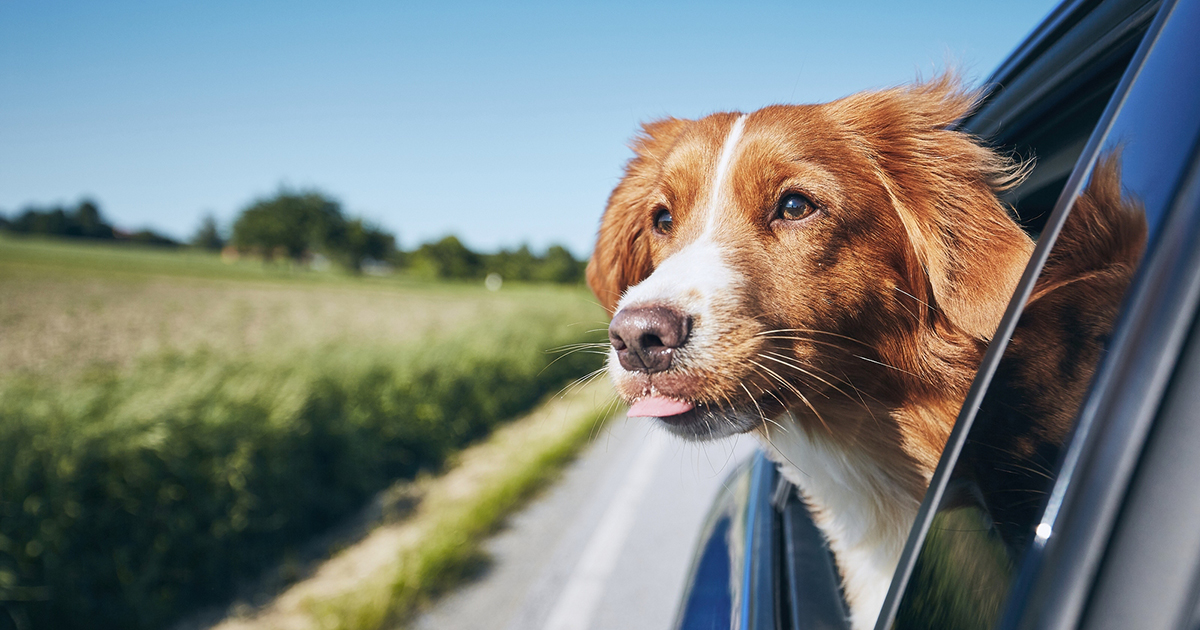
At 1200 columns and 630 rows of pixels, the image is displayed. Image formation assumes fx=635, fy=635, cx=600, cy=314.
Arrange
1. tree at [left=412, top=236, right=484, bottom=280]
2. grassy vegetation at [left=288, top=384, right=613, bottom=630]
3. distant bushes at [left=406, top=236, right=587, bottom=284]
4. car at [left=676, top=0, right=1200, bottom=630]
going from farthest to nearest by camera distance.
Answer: tree at [left=412, top=236, right=484, bottom=280], distant bushes at [left=406, top=236, right=587, bottom=284], grassy vegetation at [left=288, top=384, right=613, bottom=630], car at [left=676, top=0, right=1200, bottom=630]

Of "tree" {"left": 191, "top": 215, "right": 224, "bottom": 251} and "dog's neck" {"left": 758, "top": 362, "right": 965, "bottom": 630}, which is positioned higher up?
"dog's neck" {"left": 758, "top": 362, "right": 965, "bottom": 630}

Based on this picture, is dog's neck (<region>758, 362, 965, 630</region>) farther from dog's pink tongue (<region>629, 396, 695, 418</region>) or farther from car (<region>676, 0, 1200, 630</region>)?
car (<region>676, 0, 1200, 630</region>)

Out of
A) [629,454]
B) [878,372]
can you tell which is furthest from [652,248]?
[629,454]

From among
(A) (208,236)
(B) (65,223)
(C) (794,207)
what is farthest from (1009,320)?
(A) (208,236)

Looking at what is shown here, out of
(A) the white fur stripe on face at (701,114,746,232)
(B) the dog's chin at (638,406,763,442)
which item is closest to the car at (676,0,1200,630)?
(B) the dog's chin at (638,406,763,442)

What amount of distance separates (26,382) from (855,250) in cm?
602

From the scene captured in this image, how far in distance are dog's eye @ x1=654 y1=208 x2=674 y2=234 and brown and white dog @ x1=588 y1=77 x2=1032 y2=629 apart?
11.0 inches

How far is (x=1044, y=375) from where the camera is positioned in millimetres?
825

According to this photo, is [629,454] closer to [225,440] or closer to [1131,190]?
[225,440]

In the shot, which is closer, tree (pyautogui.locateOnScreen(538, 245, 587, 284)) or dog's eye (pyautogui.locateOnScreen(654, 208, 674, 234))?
dog's eye (pyautogui.locateOnScreen(654, 208, 674, 234))

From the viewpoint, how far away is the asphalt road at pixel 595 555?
14.7 feet

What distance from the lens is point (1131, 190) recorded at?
0.72 m

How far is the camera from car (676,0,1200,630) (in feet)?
2.00

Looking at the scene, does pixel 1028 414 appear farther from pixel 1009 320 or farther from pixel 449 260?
pixel 449 260
